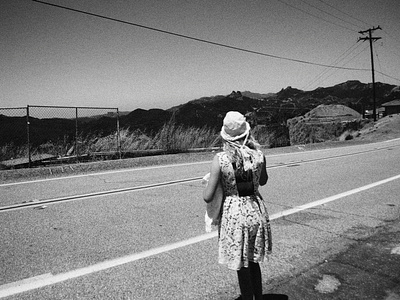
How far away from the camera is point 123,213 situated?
215 inches

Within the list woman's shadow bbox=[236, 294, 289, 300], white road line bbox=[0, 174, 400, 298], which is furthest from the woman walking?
white road line bbox=[0, 174, 400, 298]

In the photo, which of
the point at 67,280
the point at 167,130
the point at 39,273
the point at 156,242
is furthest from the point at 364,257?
the point at 167,130

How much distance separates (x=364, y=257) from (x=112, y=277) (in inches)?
108

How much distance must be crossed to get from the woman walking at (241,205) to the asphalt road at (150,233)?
0.60 meters

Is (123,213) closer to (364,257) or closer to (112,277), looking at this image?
(112,277)

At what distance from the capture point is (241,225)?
2477 mm

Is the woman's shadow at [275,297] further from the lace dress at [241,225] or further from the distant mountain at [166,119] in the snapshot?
the distant mountain at [166,119]

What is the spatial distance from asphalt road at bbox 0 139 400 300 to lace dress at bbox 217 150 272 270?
2.07 feet

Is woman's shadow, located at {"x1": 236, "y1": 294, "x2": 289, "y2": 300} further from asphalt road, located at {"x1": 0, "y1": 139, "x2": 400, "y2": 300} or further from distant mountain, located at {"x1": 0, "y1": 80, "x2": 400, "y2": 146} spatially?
distant mountain, located at {"x1": 0, "y1": 80, "x2": 400, "y2": 146}

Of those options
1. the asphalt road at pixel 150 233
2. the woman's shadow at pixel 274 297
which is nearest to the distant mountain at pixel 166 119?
the asphalt road at pixel 150 233

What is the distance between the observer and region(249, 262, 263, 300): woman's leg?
2578 mm

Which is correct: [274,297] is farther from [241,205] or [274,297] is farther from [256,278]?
[241,205]

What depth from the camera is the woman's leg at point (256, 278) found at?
2578mm

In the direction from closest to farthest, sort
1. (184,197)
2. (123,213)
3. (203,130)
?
(123,213), (184,197), (203,130)
